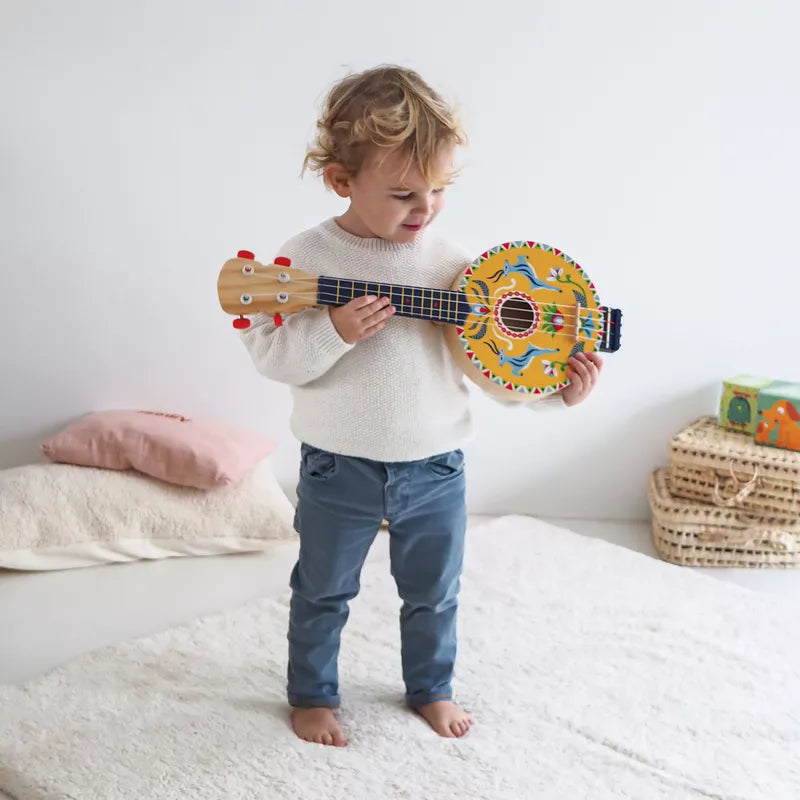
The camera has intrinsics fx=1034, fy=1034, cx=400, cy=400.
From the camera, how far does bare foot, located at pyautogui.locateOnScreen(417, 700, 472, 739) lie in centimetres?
155

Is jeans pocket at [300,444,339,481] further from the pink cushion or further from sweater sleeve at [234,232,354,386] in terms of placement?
the pink cushion

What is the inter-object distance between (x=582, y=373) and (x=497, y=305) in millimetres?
153

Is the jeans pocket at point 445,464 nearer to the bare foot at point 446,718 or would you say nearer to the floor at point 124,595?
the bare foot at point 446,718

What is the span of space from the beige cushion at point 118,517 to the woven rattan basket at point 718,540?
86 centimetres

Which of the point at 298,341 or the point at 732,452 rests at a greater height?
the point at 298,341

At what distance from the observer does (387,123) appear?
1.31 m

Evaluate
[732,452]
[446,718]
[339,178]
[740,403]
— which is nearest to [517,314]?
[339,178]

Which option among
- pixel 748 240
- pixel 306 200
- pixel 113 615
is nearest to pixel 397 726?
pixel 113 615

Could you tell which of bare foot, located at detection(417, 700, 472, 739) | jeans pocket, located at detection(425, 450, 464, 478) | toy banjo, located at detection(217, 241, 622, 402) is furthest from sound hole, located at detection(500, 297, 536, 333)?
bare foot, located at detection(417, 700, 472, 739)

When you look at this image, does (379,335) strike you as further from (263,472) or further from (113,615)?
(263,472)

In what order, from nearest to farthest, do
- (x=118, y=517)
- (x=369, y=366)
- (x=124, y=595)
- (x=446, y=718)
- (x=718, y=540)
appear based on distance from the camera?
1. (x=369, y=366)
2. (x=446, y=718)
3. (x=124, y=595)
4. (x=118, y=517)
5. (x=718, y=540)

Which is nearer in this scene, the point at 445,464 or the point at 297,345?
the point at 297,345

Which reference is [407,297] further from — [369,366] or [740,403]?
[740,403]

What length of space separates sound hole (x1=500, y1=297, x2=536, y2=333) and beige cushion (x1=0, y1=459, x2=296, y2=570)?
0.97 meters
